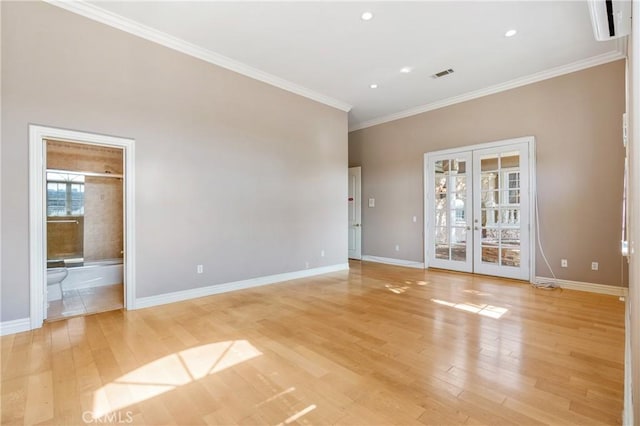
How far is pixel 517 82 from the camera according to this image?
511 centimetres

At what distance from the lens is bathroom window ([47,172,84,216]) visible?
5.23 m

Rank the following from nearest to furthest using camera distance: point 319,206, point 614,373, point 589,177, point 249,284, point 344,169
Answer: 1. point 614,373
2. point 589,177
3. point 249,284
4. point 319,206
5. point 344,169

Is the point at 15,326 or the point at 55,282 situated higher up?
the point at 55,282

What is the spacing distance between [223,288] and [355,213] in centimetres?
417

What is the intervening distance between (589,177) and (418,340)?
13.2 feet

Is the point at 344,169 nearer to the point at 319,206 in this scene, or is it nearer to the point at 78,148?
the point at 319,206

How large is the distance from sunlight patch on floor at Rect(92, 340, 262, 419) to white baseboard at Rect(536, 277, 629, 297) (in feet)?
16.0

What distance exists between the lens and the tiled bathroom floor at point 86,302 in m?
3.59

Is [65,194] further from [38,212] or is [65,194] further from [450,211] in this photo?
[450,211]

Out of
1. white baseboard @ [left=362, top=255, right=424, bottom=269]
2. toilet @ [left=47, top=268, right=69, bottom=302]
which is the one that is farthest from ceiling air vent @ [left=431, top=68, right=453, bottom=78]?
toilet @ [left=47, top=268, right=69, bottom=302]

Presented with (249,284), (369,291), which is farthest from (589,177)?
(249,284)

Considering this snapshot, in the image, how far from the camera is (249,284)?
4809mm

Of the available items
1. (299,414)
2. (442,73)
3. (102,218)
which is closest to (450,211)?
(442,73)

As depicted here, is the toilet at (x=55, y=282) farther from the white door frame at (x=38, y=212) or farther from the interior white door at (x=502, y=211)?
the interior white door at (x=502, y=211)
